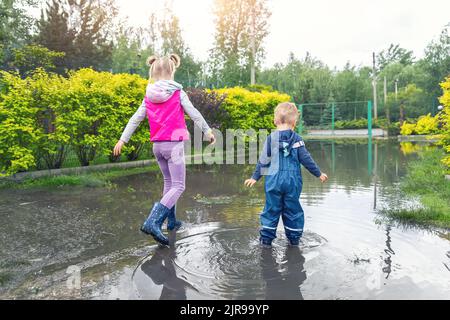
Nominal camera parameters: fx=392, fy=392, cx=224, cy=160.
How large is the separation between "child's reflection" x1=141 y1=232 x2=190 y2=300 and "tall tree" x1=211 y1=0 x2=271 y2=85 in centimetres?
3084

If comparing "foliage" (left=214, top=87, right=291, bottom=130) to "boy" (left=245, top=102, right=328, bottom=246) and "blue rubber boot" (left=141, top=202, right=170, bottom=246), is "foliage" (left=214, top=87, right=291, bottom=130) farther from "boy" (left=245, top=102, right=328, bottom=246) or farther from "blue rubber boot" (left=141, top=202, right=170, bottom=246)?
"blue rubber boot" (left=141, top=202, right=170, bottom=246)

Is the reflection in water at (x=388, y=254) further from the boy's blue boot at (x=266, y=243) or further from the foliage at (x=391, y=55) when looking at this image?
the foliage at (x=391, y=55)

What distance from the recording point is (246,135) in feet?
42.8

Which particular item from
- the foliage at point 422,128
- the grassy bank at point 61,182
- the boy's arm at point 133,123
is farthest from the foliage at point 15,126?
the foliage at point 422,128

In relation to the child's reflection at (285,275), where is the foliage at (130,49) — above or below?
above

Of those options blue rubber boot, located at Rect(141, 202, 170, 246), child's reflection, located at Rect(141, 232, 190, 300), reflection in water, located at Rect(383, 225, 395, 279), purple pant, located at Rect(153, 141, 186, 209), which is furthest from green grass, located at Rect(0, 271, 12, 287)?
reflection in water, located at Rect(383, 225, 395, 279)

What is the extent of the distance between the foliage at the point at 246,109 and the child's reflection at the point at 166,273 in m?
9.12

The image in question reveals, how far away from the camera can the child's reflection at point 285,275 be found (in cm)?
262

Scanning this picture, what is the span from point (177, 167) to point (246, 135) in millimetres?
9224

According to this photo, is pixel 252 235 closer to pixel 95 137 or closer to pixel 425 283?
pixel 425 283

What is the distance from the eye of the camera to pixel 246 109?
13.0 m

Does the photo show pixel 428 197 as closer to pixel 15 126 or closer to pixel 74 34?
pixel 15 126

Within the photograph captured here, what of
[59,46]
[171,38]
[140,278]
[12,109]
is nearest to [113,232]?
[140,278]

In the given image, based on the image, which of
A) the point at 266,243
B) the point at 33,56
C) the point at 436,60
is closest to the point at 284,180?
the point at 266,243
